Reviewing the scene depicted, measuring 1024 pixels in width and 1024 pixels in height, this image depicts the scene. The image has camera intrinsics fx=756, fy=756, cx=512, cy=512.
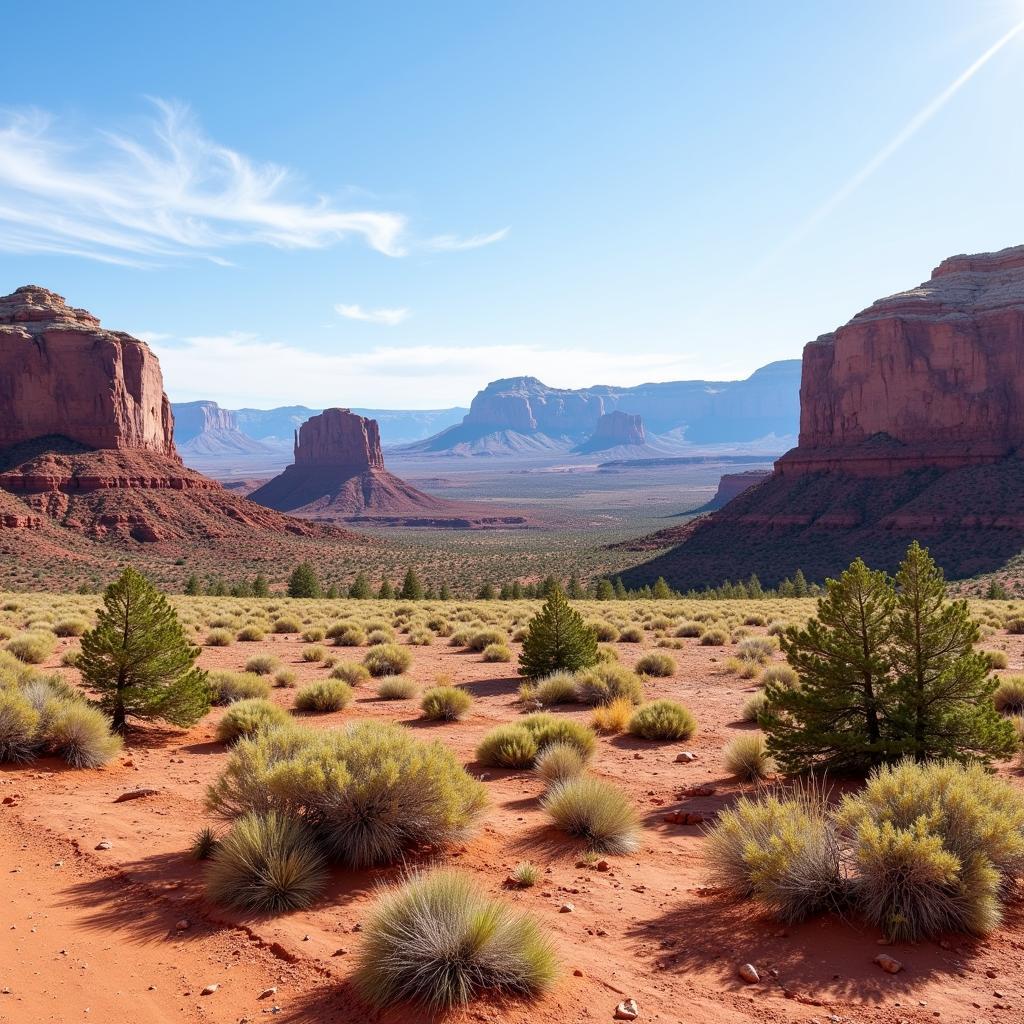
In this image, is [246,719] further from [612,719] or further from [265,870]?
[612,719]

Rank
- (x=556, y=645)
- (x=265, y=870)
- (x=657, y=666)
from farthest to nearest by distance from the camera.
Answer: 1. (x=657, y=666)
2. (x=556, y=645)
3. (x=265, y=870)

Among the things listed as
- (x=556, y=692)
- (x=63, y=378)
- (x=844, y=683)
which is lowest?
(x=556, y=692)

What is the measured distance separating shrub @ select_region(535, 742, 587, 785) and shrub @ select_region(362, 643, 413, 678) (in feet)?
29.8

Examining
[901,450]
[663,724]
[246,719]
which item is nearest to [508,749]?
[663,724]

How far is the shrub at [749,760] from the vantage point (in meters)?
9.22

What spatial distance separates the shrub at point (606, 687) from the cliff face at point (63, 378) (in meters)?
80.6

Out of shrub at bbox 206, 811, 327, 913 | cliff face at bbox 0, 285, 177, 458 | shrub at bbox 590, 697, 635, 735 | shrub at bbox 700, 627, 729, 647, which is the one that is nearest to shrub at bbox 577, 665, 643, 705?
shrub at bbox 590, 697, 635, 735

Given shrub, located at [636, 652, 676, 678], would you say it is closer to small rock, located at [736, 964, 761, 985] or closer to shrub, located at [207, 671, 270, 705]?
shrub, located at [207, 671, 270, 705]

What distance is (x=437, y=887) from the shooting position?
4.81 meters

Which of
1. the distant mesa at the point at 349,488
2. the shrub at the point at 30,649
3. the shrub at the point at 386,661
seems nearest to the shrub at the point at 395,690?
the shrub at the point at 386,661

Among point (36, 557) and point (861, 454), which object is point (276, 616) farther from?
point (861, 454)

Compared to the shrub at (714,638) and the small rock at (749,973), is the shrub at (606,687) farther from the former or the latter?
the small rock at (749,973)

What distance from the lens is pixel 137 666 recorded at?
10.9 metres

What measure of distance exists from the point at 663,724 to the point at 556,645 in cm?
494
